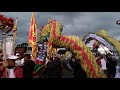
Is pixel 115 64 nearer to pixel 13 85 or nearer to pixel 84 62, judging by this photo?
pixel 84 62

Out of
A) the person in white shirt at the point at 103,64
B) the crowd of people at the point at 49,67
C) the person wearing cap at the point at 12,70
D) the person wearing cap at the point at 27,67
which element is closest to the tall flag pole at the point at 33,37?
the crowd of people at the point at 49,67

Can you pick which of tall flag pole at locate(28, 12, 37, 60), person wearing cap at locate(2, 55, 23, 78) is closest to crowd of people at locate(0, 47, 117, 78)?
person wearing cap at locate(2, 55, 23, 78)

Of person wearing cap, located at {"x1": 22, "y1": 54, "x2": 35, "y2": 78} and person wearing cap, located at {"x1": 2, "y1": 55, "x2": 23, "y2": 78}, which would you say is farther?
person wearing cap, located at {"x1": 22, "y1": 54, "x2": 35, "y2": 78}

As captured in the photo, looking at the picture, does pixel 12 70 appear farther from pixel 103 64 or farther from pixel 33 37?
pixel 33 37

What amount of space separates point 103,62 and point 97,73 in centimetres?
143

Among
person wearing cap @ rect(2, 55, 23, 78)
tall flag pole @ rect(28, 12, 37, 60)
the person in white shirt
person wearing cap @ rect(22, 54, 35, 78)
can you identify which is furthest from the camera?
tall flag pole @ rect(28, 12, 37, 60)

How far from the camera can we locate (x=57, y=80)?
8500 millimetres

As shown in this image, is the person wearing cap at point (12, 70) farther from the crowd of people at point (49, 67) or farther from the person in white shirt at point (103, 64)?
the person in white shirt at point (103, 64)

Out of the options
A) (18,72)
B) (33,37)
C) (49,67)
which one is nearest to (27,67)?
(18,72)

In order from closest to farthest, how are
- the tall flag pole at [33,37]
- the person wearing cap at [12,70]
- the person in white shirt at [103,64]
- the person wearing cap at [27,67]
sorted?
the person wearing cap at [12,70] → the person wearing cap at [27,67] → the person in white shirt at [103,64] → the tall flag pole at [33,37]

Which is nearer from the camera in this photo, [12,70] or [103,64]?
[12,70]

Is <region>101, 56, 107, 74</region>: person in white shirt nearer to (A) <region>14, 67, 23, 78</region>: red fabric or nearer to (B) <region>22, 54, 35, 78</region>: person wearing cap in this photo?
(B) <region>22, 54, 35, 78</region>: person wearing cap

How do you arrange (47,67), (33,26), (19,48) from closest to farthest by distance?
1. (19,48)
2. (47,67)
3. (33,26)

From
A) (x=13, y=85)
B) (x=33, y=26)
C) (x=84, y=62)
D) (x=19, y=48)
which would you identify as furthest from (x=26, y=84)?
(x=33, y=26)
